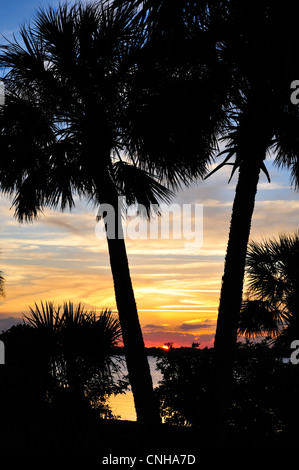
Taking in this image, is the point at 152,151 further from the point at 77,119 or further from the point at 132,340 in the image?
the point at 132,340

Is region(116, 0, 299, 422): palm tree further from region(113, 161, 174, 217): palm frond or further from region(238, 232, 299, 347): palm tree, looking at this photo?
region(238, 232, 299, 347): palm tree

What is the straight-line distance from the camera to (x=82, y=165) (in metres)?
8.77

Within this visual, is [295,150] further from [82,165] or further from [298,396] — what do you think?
[298,396]

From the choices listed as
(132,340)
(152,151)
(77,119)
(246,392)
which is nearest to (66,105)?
(77,119)

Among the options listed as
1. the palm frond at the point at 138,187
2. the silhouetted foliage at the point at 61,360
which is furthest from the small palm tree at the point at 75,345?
the palm frond at the point at 138,187

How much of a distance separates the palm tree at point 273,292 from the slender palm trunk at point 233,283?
3746 millimetres

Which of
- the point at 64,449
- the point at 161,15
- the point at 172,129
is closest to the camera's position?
the point at 161,15

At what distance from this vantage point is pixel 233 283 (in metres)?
7.24

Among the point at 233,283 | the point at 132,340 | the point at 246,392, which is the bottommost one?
the point at 246,392

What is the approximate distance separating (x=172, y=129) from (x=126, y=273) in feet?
8.36

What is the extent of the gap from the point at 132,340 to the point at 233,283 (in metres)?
2.09

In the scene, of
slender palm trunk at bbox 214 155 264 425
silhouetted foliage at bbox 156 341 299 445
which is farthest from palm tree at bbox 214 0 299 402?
silhouetted foliage at bbox 156 341 299 445
